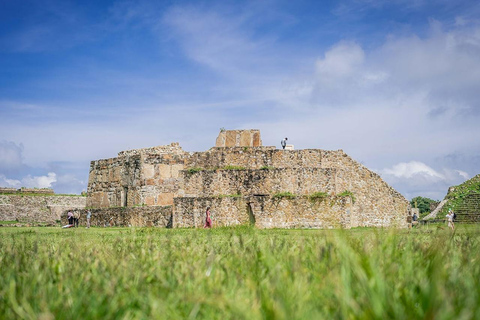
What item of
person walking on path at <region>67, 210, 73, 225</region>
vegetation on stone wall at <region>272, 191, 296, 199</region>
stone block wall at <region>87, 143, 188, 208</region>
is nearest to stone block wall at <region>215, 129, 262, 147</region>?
stone block wall at <region>87, 143, 188, 208</region>

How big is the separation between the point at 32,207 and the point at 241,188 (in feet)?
63.1

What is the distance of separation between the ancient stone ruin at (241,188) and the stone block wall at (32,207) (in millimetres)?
10854

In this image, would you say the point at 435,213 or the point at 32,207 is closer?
the point at 32,207

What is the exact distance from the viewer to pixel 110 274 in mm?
3781

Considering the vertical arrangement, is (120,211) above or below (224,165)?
below

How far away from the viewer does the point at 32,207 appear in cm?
3500

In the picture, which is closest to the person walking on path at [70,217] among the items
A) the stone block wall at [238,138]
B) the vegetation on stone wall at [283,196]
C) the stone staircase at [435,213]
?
the stone block wall at [238,138]

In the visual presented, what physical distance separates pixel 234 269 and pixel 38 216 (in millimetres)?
33357

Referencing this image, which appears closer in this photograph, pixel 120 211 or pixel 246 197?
pixel 246 197

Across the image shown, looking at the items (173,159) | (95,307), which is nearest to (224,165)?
(173,159)

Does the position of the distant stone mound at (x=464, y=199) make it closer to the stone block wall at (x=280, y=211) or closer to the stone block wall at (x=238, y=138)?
the stone block wall at (x=280, y=211)

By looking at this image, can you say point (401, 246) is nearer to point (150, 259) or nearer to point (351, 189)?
point (150, 259)

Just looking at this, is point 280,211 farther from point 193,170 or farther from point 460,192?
point 460,192

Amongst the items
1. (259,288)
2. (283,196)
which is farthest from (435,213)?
(259,288)
